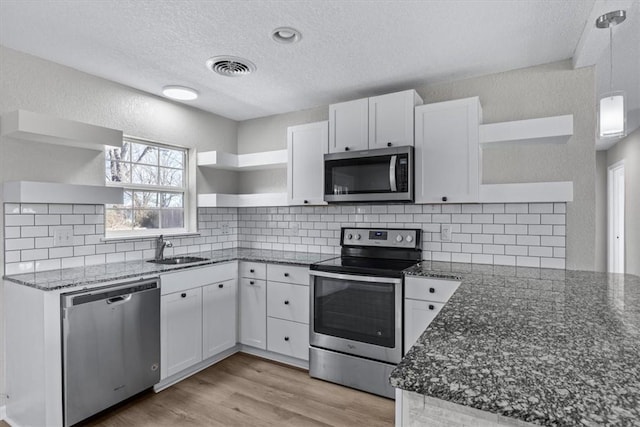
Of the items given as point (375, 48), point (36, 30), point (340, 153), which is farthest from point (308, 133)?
point (36, 30)

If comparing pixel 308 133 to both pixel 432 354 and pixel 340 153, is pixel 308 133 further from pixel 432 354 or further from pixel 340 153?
pixel 432 354

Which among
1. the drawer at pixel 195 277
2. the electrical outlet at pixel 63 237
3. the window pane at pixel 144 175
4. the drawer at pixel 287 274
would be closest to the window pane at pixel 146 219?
the window pane at pixel 144 175

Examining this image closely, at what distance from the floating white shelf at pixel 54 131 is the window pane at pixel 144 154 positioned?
20.8 inches

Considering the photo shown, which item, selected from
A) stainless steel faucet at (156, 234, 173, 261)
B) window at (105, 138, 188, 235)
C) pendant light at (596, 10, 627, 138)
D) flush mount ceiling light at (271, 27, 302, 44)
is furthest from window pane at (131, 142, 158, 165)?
pendant light at (596, 10, 627, 138)

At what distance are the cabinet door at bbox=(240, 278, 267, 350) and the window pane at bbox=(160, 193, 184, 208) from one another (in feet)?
3.34

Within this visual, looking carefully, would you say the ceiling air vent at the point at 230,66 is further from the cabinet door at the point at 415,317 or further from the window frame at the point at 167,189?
the cabinet door at the point at 415,317

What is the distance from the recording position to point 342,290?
9.23ft

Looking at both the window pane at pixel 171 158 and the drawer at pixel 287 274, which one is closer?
the drawer at pixel 287 274

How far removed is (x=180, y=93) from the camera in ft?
10.3

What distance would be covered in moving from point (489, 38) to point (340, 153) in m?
1.31

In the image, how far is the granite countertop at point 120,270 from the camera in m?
2.18

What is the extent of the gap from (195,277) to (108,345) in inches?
31.0

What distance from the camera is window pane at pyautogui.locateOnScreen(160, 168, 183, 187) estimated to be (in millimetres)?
3504

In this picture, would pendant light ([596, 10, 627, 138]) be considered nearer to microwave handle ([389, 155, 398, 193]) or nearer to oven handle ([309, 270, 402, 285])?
microwave handle ([389, 155, 398, 193])
